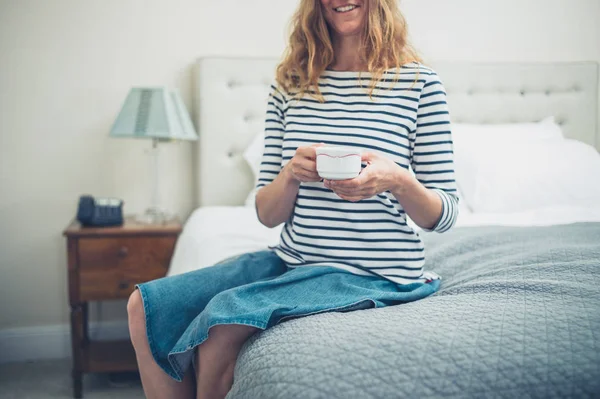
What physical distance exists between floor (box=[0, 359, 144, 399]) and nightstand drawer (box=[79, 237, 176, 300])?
0.36 m

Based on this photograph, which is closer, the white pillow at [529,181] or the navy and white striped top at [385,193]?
the navy and white striped top at [385,193]

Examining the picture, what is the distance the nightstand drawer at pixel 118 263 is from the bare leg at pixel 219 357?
127 cm

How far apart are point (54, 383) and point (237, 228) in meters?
1.03

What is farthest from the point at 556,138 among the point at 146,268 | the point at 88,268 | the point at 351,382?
the point at 351,382

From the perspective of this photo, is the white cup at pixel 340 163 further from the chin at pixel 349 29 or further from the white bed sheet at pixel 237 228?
the white bed sheet at pixel 237 228

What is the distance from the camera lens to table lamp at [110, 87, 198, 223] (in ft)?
7.53

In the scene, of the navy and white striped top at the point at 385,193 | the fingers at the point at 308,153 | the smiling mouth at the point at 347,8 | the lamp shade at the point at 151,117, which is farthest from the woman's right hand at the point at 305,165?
the lamp shade at the point at 151,117

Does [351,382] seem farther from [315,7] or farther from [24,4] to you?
[24,4]

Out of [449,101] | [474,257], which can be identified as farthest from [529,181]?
[474,257]

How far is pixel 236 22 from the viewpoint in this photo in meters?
2.71

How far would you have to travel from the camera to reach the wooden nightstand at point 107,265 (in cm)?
229

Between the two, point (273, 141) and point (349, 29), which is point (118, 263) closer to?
point (273, 141)

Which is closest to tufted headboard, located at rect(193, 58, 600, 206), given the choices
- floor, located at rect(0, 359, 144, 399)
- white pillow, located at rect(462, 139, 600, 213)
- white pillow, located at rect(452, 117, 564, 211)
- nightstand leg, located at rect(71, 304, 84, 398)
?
white pillow, located at rect(452, 117, 564, 211)

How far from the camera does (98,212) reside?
7.67 ft
